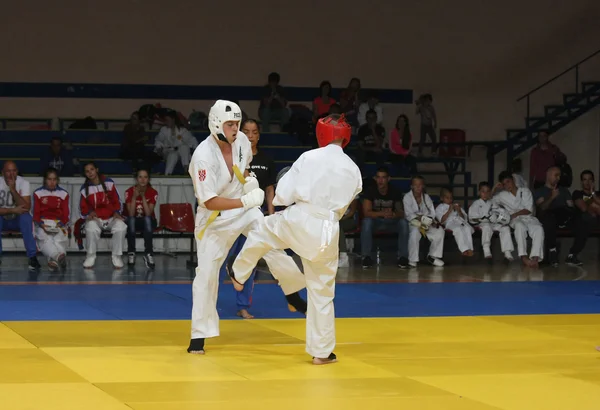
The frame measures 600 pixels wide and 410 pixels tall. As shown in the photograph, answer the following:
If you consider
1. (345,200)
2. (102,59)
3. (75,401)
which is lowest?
(75,401)

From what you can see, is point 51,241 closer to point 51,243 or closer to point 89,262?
point 51,243

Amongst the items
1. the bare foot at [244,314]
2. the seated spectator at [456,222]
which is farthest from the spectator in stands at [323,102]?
the bare foot at [244,314]

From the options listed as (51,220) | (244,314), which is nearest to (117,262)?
(51,220)

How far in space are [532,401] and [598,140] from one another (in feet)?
50.6

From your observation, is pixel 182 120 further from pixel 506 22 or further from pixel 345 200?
pixel 345 200

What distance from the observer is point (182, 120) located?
17.9 meters

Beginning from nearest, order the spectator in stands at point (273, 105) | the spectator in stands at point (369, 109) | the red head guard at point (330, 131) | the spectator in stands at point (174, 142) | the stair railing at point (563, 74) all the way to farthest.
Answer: the red head guard at point (330, 131) < the spectator in stands at point (174, 142) < the spectator in stands at point (273, 105) < the spectator in stands at point (369, 109) < the stair railing at point (563, 74)

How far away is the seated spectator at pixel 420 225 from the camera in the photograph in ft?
45.7

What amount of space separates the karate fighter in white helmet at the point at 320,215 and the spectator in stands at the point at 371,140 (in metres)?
9.85

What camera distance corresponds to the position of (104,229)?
527 inches

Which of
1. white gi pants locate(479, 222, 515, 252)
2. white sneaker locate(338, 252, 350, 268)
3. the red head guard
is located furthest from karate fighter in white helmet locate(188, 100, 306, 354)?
white gi pants locate(479, 222, 515, 252)

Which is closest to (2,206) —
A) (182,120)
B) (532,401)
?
(182,120)

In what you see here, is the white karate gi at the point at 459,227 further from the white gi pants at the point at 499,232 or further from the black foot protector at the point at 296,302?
the black foot protector at the point at 296,302

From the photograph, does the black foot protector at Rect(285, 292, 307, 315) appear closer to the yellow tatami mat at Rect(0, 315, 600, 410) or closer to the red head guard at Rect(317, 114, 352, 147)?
the yellow tatami mat at Rect(0, 315, 600, 410)
